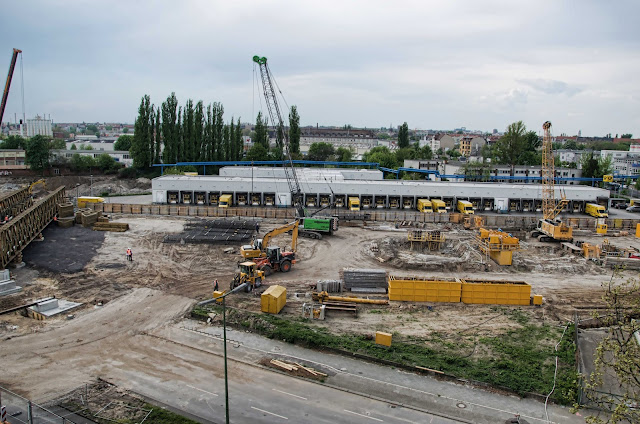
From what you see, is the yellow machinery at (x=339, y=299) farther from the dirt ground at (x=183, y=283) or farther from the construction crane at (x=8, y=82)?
the construction crane at (x=8, y=82)

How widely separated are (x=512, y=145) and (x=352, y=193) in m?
51.6

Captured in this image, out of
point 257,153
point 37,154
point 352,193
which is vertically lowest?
point 352,193

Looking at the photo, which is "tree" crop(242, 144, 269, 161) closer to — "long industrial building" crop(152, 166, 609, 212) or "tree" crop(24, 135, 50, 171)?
"long industrial building" crop(152, 166, 609, 212)

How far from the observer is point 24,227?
38.2 m

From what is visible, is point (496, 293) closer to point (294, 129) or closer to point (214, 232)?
point (214, 232)

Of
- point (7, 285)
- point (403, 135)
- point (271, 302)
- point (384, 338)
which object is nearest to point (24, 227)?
point (7, 285)

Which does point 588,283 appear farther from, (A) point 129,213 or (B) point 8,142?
(B) point 8,142

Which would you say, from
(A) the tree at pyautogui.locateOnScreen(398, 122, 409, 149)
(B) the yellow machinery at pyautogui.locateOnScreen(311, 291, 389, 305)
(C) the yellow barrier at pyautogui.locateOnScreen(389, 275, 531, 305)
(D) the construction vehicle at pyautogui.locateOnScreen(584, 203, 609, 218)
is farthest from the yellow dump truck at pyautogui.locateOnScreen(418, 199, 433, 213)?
(A) the tree at pyautogui.locateOnScreen(398, 122, 409, 149)

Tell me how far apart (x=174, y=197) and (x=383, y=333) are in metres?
46.1

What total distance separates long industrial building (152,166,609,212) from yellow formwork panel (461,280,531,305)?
32.6 meters

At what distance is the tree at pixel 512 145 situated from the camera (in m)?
97.1

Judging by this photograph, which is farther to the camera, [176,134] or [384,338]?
[176,134]

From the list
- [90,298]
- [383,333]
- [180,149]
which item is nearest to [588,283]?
[383,333]

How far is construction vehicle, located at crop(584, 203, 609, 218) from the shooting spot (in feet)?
194
